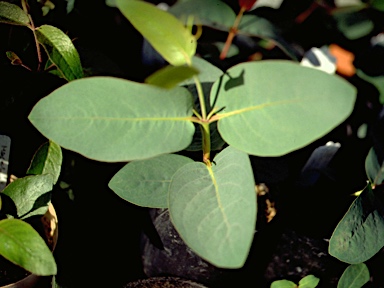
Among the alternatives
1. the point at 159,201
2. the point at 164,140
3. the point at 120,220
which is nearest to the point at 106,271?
A: the point at 120,220

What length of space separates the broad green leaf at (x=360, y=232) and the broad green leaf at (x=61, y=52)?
1.43ft

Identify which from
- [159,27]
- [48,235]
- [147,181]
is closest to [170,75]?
[159,27]

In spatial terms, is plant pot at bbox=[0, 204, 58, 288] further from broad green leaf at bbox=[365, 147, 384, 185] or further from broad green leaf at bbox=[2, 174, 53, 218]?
broad green leaf at bbox=[365, 147, 384, 185]

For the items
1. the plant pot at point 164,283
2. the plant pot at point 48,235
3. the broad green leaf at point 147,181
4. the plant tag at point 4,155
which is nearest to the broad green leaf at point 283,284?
the plant pot at point 164,283

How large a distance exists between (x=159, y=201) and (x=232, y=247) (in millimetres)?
219

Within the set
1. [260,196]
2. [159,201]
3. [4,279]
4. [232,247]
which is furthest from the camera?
[260,196]

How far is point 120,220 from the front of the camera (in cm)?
116

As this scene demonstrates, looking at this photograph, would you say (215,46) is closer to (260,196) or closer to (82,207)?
(260,196)

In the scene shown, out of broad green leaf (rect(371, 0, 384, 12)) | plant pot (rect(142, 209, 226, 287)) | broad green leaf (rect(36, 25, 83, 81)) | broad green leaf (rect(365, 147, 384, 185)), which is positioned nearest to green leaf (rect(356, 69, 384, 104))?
broad green leaf (rect(371, 0, 384, 12))

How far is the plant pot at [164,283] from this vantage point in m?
0.82

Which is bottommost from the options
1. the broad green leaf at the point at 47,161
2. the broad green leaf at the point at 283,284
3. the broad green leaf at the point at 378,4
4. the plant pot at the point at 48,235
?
the broad green leaf at the point at 283,284

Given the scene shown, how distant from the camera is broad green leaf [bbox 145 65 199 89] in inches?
17.0

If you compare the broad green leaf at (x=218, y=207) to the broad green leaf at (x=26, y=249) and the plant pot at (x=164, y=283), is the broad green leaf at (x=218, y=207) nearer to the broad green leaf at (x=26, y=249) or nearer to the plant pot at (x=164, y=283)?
the broad green leaf at (x=26, y=249)

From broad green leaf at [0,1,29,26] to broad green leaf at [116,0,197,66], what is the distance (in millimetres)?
262
